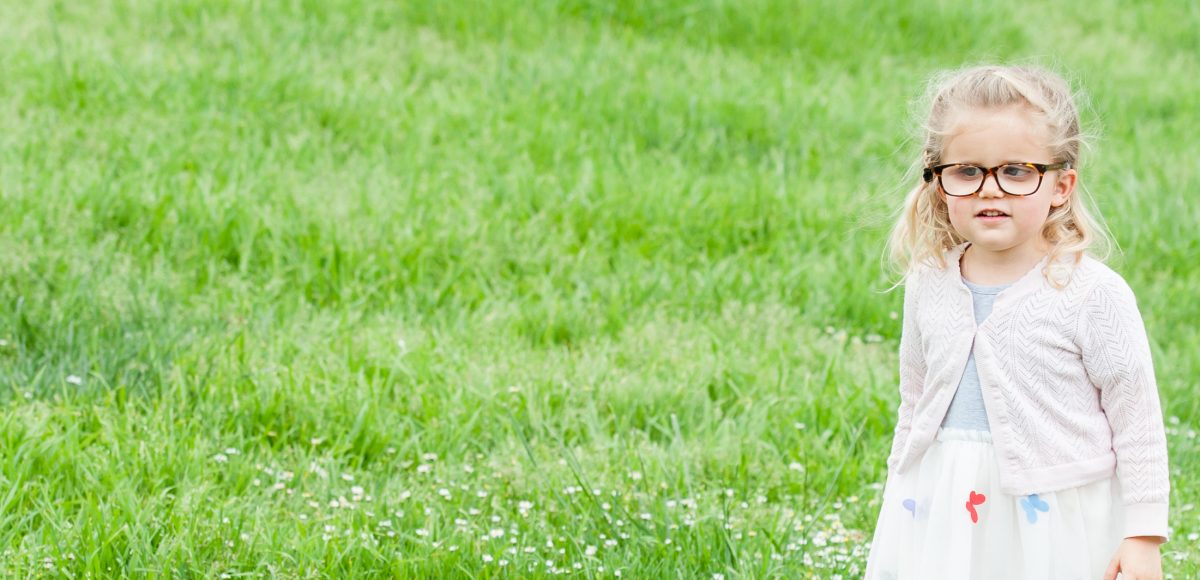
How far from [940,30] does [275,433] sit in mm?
5567

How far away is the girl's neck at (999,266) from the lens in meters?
2.69

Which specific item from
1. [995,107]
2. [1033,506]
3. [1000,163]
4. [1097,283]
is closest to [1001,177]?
[1000,163]

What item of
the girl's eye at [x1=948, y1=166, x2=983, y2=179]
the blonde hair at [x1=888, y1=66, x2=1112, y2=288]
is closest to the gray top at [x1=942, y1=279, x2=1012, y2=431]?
the blonde hair at [x1=888, y1=66, x2=1112, y2=288]

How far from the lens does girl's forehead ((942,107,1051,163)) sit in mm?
2604

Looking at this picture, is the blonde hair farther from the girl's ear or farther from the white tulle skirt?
the white tulle skirt

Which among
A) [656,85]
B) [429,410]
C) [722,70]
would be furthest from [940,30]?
[429,410]

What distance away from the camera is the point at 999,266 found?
107 inches

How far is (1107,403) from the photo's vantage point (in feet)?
8.55

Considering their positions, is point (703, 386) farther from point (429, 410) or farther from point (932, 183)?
point (932, 183)

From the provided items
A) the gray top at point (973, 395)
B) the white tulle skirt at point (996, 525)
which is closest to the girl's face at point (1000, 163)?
the gray top at point (973, 395)

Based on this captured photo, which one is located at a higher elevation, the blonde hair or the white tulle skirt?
the blonde hair

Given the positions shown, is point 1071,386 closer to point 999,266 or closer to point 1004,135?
point 999,266

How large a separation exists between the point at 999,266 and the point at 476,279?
2.86 metres

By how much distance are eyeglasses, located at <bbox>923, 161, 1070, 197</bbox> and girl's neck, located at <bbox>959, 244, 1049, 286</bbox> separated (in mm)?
155
